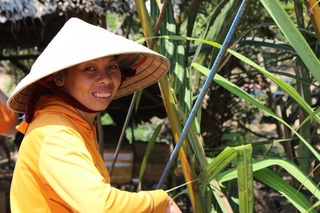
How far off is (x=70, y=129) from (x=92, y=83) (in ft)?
0.45

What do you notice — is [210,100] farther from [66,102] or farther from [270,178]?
[66,102]

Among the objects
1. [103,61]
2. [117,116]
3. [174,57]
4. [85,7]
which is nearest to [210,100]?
[117,116]

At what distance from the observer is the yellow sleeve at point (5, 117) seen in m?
1.64

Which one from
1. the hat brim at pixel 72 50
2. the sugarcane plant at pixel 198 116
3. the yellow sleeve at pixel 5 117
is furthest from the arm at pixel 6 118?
the sugarcane plant at pixel 198 116

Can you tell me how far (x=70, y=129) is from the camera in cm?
124

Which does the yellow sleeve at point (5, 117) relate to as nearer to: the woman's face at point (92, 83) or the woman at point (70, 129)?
the woman at point (70, 129)

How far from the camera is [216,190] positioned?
1.59 m

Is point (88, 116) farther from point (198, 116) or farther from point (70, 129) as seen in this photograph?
point (198, 116)

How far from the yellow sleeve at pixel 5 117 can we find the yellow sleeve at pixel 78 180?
485 mm

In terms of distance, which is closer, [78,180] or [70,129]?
[78,180]

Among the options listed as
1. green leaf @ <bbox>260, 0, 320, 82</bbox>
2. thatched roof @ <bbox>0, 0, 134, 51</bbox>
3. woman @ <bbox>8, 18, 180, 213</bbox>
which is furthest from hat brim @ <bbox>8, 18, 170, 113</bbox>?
thatched roof @ <bbox>0, 0, 134, 51</bbox>

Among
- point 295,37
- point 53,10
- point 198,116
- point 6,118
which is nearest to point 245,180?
point 295,37

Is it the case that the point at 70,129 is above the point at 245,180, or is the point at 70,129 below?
above

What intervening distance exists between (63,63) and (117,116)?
10.3ft
